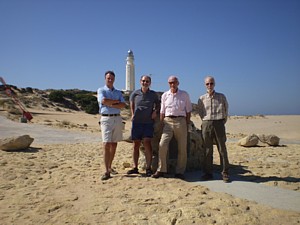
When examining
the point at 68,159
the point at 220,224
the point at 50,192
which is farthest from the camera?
the point at 68,159

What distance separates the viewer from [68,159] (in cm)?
777

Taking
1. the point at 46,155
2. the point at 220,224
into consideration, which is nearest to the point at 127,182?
the point at 220,224

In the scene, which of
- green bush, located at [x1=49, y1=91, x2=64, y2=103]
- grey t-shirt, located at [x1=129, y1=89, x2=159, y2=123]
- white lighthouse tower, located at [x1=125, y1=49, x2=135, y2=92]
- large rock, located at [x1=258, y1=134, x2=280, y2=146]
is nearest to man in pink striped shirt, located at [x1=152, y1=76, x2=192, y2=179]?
grey t-shirt, located at [x1=129, y1=89, x2=159, y2=123]

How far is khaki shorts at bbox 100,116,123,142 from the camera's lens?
5391 mm

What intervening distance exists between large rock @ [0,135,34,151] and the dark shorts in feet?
16.1

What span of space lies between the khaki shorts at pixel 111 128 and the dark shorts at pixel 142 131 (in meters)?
0.31

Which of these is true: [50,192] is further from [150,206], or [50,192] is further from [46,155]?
[46,155]

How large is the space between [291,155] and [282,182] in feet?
11.9

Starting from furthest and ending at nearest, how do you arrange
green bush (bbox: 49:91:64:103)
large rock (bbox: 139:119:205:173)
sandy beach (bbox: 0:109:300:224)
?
green bush (bbox: 49:91:64:103) < large rock (bbox: 139:119:205:173) < sandy beach (bbox: 0:109:300:224)

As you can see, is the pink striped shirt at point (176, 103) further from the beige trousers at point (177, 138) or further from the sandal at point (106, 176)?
the sandal at point (106, 176)

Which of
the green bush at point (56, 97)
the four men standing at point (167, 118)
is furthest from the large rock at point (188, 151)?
→ the green bush at point (56, 97)

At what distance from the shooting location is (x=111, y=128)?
213 inches

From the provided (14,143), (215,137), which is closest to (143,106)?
(215,137)

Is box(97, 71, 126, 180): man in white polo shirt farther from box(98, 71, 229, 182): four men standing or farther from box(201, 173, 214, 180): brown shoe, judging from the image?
box(201, 173, 214, 180): brown shoe
